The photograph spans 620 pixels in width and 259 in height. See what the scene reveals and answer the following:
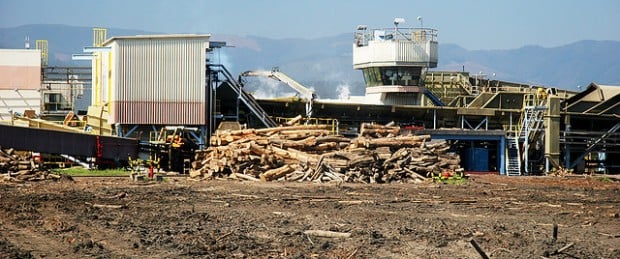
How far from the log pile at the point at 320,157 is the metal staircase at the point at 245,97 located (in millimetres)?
6890

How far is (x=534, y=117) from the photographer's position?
183 feet

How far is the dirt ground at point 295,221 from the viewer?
18.0 metres

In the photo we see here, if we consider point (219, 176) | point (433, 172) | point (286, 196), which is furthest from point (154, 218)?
point (433, 172)

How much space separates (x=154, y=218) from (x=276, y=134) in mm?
21331

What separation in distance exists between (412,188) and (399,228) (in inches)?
593

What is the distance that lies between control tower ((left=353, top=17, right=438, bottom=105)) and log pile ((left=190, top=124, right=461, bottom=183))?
67.3ft

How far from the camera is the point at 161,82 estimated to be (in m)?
49.5

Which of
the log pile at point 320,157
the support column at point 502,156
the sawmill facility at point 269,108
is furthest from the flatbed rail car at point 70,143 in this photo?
the support column at point 502,156

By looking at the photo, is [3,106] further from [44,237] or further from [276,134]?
[44,237]

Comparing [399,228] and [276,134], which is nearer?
[399,228]

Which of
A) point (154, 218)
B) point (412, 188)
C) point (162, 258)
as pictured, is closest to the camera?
point (162, 258)

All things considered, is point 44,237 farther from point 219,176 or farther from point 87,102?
point 87,102

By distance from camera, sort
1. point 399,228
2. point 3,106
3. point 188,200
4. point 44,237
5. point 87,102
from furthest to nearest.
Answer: point 87,102 → point 3,106 → point 188,200 → point 399,228 → point 44,237

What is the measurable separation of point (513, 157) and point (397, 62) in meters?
12.0
